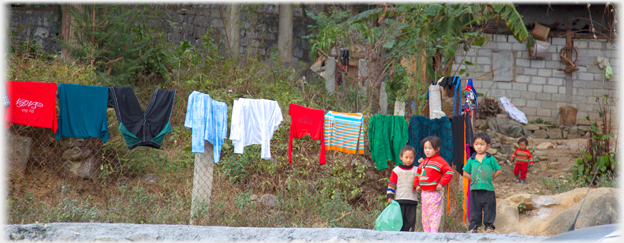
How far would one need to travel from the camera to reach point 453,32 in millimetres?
8352

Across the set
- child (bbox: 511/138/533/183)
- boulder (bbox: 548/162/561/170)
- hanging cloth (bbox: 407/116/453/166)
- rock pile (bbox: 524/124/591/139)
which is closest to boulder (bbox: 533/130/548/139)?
rock pile (bbox: 524/124/591/139)

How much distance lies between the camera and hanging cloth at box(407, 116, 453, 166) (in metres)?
5.57

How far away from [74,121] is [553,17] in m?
12.0

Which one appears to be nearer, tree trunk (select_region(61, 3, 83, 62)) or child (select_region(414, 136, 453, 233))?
child (select_region(414, 136, 453, 233))

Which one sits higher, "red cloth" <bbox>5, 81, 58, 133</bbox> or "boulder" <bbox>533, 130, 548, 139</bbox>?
"red cloth" <bbox>5, 81, 58, 133</bbox>

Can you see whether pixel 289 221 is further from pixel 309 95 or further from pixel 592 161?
pixel 592 161

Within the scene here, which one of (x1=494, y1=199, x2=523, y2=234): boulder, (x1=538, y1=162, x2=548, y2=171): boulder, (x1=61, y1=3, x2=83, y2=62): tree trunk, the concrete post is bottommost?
(x1=494, y1=199, x2=523, y2=234): boulder

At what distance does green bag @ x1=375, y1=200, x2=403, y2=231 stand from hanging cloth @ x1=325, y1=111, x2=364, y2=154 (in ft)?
3.95

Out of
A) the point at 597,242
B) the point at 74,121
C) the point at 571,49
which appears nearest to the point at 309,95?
the point at 74,121

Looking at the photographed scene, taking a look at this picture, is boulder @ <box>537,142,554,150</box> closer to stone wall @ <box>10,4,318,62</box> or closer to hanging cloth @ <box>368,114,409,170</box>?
stone wall @ <box>10,4,318,62</box>

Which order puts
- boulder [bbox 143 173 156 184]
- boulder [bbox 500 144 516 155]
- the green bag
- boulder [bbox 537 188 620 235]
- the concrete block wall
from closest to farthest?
1. the green bag
2. boulder [bbox 537 188 620 235]
3. boulder [bbox 143 173 156 184]
4. boulder [bbox 500 144 516 155]
5. the concrete block wall

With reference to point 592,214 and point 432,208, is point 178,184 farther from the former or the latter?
point 592,214

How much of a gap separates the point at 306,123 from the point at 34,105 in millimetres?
2980

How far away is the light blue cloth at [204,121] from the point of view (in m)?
4.94
